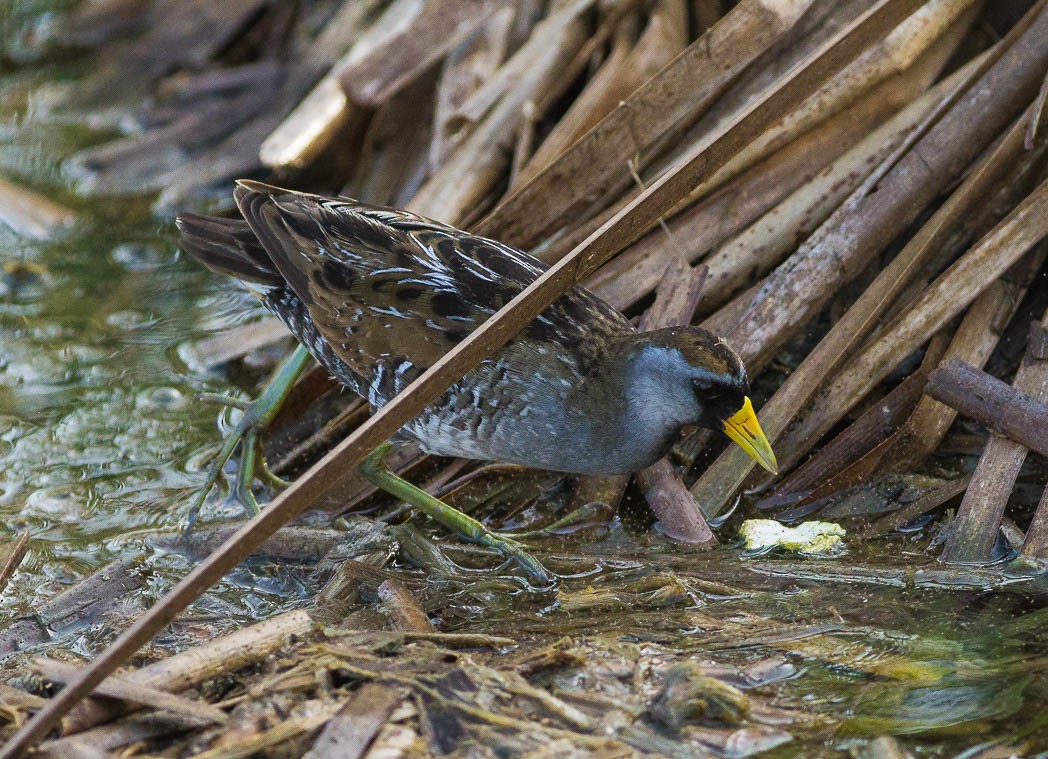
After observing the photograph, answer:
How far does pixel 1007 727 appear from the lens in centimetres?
274

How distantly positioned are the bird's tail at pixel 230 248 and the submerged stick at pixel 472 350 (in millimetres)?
1220

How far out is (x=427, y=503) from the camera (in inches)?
155

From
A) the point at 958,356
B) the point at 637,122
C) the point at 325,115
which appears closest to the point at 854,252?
the point at 958,356

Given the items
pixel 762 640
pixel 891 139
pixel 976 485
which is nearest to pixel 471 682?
pixel 762 640

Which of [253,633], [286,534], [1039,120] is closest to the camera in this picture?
[253,633]

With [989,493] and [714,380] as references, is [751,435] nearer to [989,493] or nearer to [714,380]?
[714,380]

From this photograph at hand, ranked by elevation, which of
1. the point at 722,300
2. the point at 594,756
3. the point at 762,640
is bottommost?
the point at 762,640

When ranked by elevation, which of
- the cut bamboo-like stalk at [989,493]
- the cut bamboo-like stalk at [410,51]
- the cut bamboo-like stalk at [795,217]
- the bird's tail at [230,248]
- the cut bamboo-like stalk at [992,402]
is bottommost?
the cut bamboo-like stalk at [989,493]

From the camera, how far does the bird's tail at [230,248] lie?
13.4 ft

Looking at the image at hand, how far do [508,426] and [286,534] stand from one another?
85 cm

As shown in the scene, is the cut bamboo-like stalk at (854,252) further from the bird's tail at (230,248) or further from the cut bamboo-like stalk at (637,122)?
the bird's tail at (230,248)

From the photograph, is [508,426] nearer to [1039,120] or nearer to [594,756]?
[594,756]

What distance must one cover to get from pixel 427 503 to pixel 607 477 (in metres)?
0.63

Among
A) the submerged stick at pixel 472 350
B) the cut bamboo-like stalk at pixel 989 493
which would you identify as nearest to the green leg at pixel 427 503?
the submerged stick at pixel 472 350
